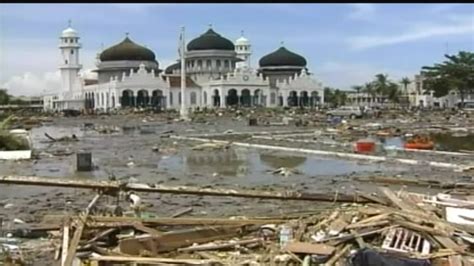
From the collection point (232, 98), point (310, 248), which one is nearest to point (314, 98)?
point (232, 98)

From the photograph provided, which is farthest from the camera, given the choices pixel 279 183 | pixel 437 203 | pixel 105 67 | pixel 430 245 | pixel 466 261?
pixel 105 67

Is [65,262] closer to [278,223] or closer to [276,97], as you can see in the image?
[278,223]

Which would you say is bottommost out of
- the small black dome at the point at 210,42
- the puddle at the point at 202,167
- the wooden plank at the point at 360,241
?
the puddle at the point at 202,167

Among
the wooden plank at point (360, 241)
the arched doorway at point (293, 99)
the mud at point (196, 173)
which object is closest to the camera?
the wooden plank at point (360, 241)

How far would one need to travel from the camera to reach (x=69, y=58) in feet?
322

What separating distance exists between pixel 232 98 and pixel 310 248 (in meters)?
82.0

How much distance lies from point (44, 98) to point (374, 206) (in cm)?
11137

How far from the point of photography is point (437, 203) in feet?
24.8

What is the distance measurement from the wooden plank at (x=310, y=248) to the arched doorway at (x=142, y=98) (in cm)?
7856

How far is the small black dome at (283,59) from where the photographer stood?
326 ft

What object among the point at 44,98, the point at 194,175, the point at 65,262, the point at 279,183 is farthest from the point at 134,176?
the point at 44,98

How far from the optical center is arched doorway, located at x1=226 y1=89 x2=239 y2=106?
87.2m

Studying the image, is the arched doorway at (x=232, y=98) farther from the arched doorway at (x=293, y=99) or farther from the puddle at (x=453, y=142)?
the puddle at (x=453, y=142)

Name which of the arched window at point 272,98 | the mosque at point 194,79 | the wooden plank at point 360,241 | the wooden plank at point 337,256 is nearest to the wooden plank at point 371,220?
the wooden plank at point 360,241
